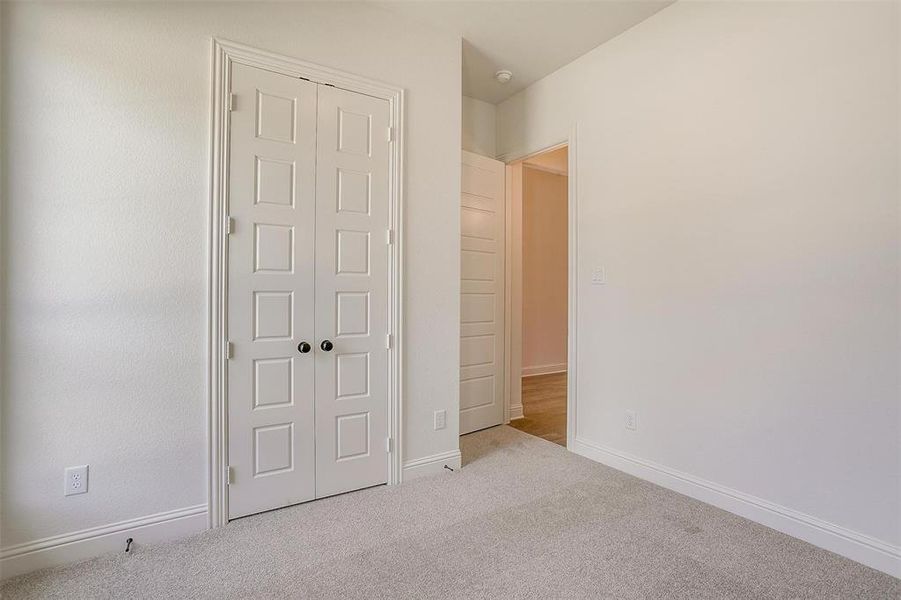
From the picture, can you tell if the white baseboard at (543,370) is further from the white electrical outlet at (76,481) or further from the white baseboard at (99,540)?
the white electrical outlet at (76,481)

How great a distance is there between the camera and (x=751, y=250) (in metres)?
2.34

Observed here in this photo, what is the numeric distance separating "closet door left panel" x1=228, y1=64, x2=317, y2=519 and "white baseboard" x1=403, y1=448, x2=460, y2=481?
2.02 ft

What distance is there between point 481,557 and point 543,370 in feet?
15.6

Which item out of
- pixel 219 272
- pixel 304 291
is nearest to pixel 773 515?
pixel 304 291

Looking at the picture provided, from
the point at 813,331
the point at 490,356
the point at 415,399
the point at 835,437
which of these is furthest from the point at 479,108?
the point at 835,437

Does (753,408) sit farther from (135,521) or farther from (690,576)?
(135,521)

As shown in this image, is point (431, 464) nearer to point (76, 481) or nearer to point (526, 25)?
point (76, 481)

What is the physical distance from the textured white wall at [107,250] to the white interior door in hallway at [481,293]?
1830mm

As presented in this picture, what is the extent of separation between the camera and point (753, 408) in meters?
2.33

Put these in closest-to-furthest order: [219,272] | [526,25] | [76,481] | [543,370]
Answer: [76,481]
[219,272]
[526,25]
[543,370]

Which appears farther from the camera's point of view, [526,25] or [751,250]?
[526,25]

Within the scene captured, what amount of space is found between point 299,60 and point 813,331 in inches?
119

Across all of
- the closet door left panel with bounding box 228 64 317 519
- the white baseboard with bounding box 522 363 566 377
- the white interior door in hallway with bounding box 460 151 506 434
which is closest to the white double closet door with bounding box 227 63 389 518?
the closet door left panel with bounding box 228 64 317 519

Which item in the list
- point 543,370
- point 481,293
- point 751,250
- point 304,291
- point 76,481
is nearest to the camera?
point 76,481
